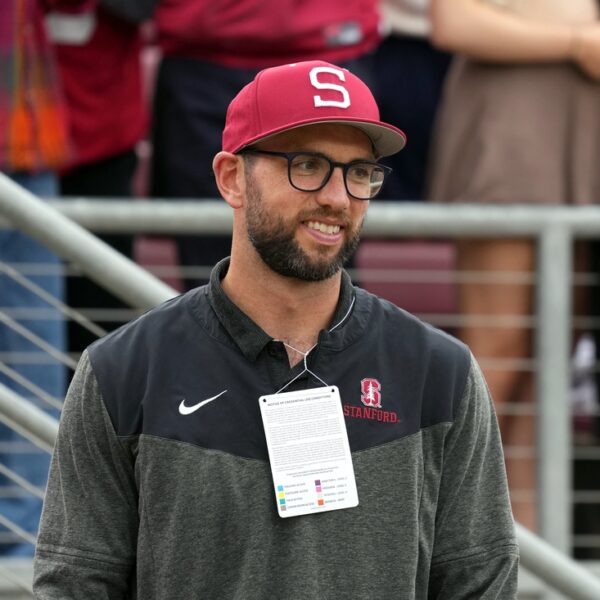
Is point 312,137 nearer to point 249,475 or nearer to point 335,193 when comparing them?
point 335,193

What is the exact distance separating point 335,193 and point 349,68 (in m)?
2.24

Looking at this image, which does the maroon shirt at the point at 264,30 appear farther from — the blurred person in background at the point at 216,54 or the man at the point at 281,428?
the man at the point at 281,428

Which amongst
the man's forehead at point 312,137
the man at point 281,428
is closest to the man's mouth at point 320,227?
the man at point 281,428

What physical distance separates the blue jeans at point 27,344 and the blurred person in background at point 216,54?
1.47ft

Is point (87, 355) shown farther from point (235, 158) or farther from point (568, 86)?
point (568, 86)

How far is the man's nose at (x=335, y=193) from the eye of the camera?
88.7 inches

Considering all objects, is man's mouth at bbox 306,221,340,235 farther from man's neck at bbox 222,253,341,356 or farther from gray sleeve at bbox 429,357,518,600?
gray sleeve at bbox 429,357,518,600

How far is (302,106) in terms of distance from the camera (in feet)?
7.43

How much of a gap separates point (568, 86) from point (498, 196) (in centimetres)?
41

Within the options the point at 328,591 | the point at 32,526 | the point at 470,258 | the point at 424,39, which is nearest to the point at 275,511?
the point at 328,591

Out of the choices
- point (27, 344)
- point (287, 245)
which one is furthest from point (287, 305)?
point (27, 344)

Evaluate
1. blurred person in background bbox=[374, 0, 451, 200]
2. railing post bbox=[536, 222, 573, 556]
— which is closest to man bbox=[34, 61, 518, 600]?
railing post bbox=[536, 222, 573, 556]

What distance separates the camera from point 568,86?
14.5 feet

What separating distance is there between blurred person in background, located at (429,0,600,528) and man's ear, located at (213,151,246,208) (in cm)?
203
